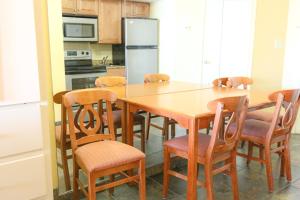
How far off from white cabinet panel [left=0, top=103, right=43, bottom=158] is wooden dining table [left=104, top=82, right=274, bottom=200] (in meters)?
0.84

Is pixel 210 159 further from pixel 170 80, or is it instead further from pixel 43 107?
pixel 170 80

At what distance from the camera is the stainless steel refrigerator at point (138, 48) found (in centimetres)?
279

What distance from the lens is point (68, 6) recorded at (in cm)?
229

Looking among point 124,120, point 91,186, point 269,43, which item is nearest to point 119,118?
point 124,120

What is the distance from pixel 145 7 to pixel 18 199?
2.04 metres

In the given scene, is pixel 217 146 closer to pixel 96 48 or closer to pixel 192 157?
pixel 192 157

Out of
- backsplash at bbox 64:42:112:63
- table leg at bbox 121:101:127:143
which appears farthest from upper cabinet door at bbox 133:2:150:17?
table leg at bbox 121:101:127:143

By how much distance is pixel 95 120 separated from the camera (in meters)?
2.20

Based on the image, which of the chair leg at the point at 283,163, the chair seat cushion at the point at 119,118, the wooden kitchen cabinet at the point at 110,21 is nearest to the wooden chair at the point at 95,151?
the chair seat cushion at the point at 119,118

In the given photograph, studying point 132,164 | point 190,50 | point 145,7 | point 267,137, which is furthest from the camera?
point 190,50

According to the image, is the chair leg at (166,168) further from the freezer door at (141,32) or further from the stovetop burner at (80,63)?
the freezer door at (141,32)

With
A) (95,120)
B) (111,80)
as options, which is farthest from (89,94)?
(111,80)

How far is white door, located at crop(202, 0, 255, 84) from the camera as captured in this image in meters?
3.60

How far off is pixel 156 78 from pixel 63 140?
4.41 ft
